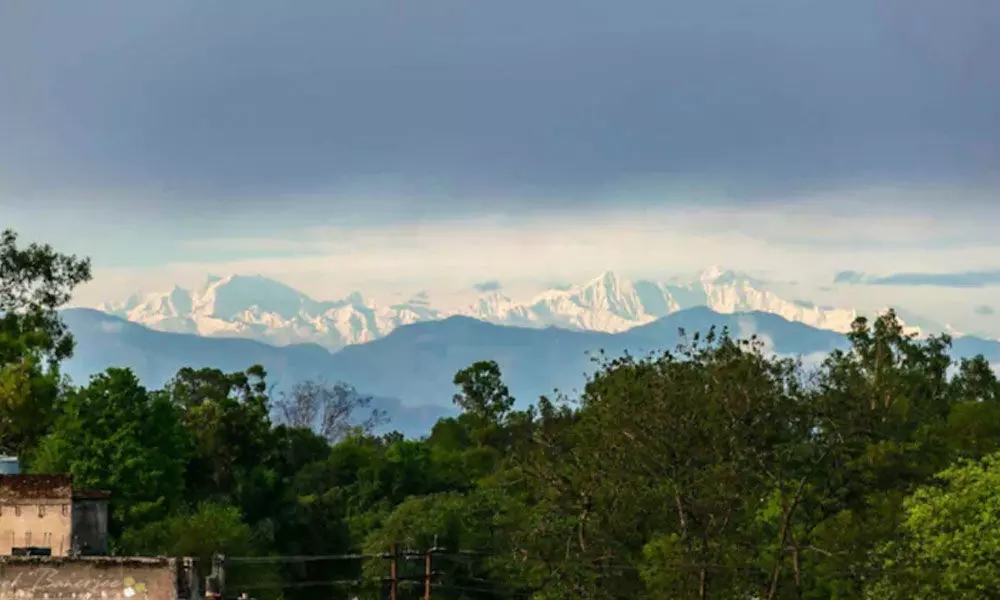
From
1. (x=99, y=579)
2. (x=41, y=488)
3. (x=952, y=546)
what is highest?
(x=41, y=488)

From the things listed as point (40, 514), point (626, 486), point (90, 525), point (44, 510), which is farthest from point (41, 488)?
point (626, 486)

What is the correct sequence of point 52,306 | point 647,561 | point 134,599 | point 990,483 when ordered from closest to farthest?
1. point 134,599
2. point 990,483
3. point 647,561
4. point 52,306

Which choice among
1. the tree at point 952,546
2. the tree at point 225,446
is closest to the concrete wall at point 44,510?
the tree at point 952,546

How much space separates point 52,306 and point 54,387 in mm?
11214

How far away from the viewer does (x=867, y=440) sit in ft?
175

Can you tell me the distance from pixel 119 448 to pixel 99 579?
1029 inches

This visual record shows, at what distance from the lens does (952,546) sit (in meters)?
41.1

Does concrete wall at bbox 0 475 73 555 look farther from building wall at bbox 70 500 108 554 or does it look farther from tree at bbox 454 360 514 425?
tree at bbox 454 360 514 425

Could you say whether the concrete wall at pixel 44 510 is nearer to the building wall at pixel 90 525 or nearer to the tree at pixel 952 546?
the building wall at pixel 90 525

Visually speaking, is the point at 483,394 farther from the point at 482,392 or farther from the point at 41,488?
the point at 41,488

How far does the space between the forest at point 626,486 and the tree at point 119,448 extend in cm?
→ 8

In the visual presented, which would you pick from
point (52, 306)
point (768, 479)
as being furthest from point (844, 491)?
point (52, 306)

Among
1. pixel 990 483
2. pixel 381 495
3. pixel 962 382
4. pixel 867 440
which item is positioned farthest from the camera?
pixel 962 382

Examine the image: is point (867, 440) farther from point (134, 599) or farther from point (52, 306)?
point (52, 306)
